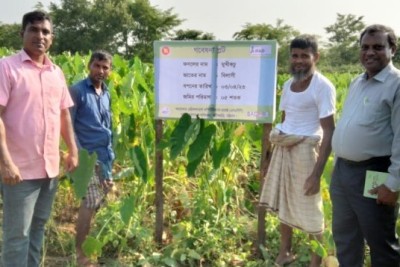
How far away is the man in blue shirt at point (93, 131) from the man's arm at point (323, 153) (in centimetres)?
122

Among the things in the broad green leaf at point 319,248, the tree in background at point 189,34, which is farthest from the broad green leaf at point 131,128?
the tree in background at point 189,34

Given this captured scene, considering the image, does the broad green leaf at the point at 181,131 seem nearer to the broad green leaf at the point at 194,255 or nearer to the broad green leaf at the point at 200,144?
the broad green leaf at the point at 200,144

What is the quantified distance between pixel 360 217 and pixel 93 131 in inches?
61.4

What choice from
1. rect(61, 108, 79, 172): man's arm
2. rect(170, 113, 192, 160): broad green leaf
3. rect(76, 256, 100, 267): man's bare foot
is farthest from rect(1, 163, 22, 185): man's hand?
rect(170, 113, 192, 160): broad green leaf

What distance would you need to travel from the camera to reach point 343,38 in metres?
52.8

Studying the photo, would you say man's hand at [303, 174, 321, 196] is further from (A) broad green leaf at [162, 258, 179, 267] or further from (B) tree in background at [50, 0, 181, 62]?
(B) tree in background at [50, 0, 181, 62]

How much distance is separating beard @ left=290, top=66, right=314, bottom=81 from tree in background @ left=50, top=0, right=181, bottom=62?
1204 inches

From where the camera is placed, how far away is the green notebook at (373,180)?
6.61 feet

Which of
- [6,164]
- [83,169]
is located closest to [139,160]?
[83,169]

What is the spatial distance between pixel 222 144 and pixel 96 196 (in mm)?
836

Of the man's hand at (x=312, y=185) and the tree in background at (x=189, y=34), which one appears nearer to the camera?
the man's hand at (x=312, y=185)

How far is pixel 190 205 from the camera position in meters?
3.29

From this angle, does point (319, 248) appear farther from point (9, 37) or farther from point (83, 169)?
point (9, 37)

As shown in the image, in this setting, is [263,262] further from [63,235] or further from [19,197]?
[19,197]
